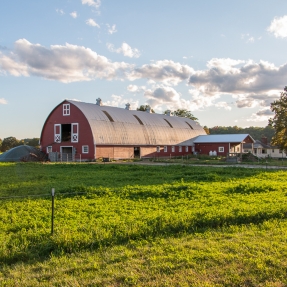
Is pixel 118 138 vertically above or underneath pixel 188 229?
above

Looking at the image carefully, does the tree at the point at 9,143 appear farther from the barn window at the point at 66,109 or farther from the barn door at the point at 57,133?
the barn window at the point at 66,109

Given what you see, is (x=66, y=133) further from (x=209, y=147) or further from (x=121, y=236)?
(x=121, y=236)

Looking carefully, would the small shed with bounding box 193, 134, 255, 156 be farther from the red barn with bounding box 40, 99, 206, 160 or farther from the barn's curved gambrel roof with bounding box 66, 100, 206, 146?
the red barn with bounding box 40, 99, 206, 160

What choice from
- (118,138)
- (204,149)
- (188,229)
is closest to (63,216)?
(188,229)

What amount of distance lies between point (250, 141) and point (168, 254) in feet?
178

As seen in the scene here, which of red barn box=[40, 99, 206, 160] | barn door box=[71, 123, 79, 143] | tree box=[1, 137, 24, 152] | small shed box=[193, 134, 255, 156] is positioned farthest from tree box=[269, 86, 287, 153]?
tree box=[1, 137, 24, 152]

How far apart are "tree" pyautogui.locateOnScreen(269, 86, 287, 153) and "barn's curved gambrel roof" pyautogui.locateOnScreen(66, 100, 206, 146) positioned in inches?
726

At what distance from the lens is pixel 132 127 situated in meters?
49.2

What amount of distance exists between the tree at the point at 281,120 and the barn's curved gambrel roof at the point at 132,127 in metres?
18.5

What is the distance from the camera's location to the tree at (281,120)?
130ft

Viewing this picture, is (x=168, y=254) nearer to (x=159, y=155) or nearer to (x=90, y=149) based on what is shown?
(x=90, y=149)

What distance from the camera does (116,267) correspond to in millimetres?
6008

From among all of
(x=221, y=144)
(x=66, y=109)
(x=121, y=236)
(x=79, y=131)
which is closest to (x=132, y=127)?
(x=79, y=131)

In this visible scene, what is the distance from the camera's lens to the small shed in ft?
178
